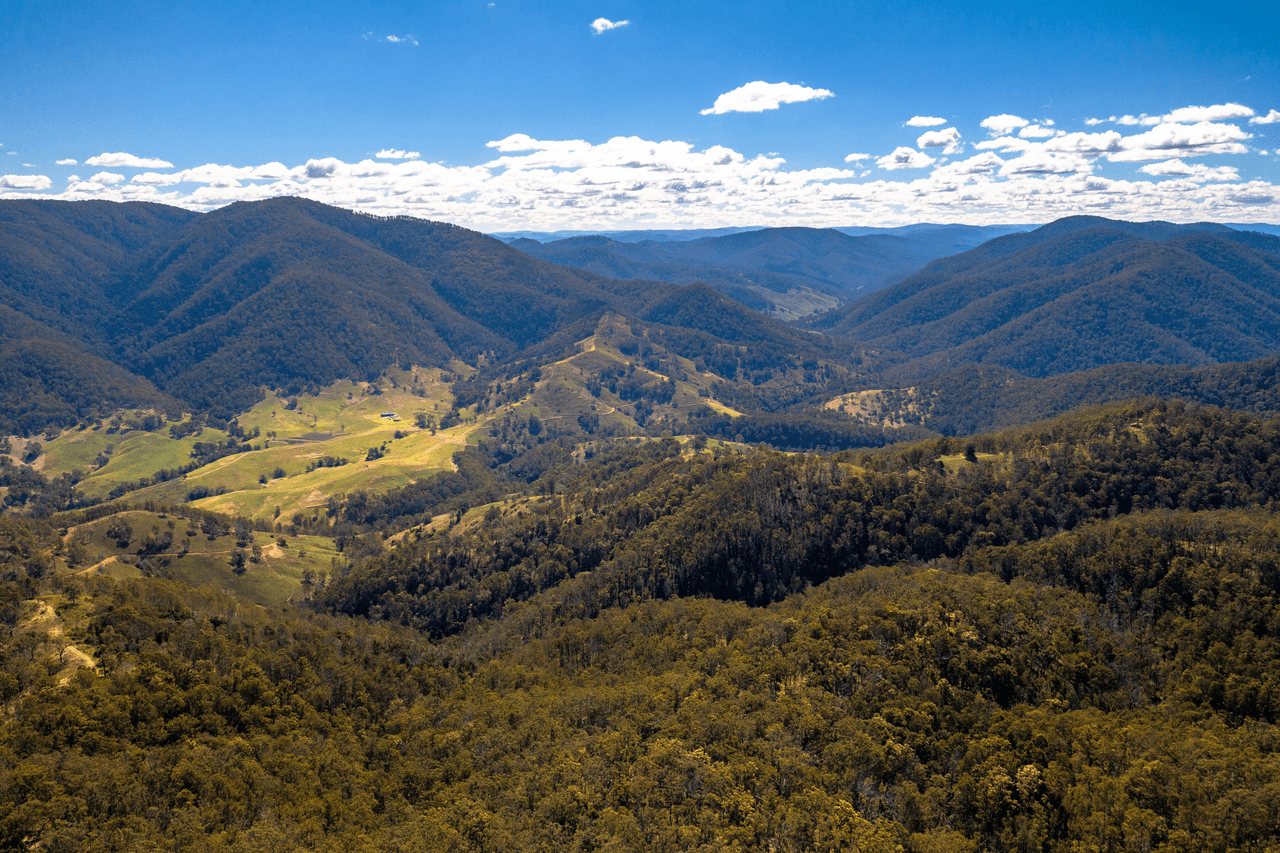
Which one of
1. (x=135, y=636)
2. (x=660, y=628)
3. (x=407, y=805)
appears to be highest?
(x=135, y=636)

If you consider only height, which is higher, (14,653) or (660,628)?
(14,653)

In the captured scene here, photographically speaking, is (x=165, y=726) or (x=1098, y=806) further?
(x=165, y=726)

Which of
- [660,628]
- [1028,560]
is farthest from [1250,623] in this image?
[660,628]

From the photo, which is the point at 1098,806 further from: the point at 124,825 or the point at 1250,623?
the point at 124,825

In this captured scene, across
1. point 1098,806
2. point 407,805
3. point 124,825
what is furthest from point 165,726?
point 1098,806

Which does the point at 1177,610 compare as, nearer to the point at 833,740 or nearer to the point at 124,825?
the point at 833,740

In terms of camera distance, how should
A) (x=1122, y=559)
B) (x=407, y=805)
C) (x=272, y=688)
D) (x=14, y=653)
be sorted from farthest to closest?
(x=1122, y=559), (x=272, y=688), (x=14, y=653), (x=407, y=805)

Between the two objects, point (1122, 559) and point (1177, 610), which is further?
point (1122, 559)

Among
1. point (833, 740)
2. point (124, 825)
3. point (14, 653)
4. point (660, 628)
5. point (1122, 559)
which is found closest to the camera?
point (124, 825)

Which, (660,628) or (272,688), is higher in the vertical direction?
(272,688)
